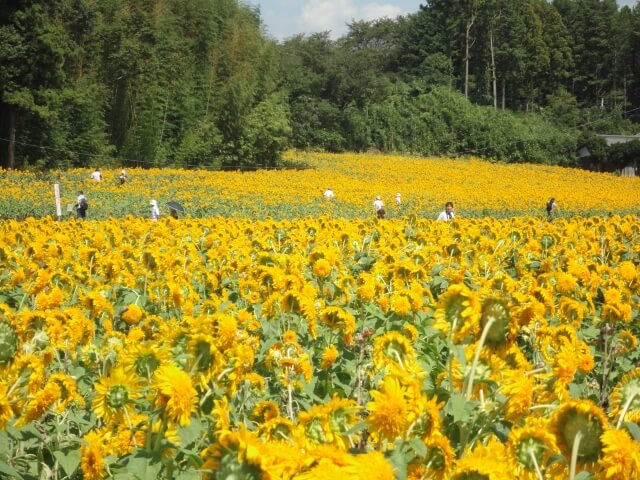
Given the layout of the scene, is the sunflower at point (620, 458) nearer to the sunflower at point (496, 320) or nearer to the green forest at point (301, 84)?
the sunflower at point (496, 320)

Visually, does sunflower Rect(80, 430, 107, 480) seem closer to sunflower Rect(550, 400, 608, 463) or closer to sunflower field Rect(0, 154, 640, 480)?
sunflower field Rect(0, 154, 640, 480)

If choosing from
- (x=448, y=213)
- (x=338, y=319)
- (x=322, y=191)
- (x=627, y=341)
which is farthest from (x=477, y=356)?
(x=322, y=191)

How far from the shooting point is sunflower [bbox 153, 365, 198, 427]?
4.87 feet

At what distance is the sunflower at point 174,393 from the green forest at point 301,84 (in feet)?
79.8

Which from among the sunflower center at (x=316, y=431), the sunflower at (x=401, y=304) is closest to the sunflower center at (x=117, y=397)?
the sunflower center at (x=316, y=431)

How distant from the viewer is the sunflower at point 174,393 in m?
1.48

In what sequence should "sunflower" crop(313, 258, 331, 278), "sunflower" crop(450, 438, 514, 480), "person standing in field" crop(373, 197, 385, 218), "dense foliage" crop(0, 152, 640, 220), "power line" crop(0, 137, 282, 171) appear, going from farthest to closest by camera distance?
"power line" crop(0, 137, 282, 171), "dense foliage" crop(0, 152, 640, 220), "person standing in field" crop(373, 197, 385, 218), "sunflower" crop(313, 258, 331, 278), "sunflower" crop(450, 438, 514, 480)

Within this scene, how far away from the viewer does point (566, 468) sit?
138cm

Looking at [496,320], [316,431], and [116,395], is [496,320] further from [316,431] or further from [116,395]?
[116,395]

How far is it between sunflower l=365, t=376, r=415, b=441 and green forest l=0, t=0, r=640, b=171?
80.7ft

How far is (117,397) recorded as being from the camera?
1.76 meters

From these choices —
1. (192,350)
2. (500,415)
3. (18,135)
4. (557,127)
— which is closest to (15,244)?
(192,350)

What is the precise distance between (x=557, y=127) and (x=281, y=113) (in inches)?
1116

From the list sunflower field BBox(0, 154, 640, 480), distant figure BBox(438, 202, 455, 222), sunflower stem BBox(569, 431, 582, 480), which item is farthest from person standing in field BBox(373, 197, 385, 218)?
sunflower stem BBox(569, 431, 582, 480)
